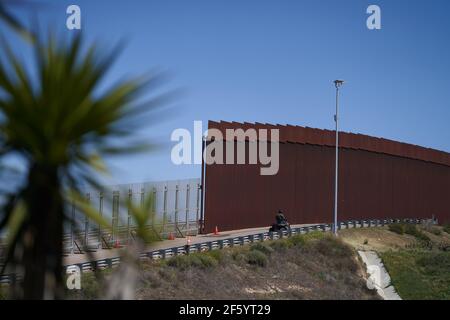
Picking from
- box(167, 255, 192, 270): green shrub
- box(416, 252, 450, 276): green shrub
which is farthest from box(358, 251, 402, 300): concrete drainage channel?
box(167, 255, 192, 270): green shrub

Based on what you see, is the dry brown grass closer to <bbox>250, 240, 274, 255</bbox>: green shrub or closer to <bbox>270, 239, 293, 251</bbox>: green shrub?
<bbox>270, 239, 293, 251</bbox>: green shrub

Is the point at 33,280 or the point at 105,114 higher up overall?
the point at 105,114

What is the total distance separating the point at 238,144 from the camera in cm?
4497

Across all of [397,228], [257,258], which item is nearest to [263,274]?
[257,258]

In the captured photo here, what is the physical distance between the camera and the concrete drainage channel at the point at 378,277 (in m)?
34.0

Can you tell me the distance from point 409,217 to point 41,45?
69.5 m

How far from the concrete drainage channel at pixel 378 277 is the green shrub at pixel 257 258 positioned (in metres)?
5.97

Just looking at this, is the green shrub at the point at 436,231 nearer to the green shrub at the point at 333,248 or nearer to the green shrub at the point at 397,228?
the green shrub at the point at 397,228

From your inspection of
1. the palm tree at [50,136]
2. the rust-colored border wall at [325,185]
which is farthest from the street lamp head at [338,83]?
the palm tree at [50,136]

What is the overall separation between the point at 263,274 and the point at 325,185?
85.9ft

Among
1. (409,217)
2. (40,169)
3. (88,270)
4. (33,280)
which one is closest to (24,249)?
(33,280)

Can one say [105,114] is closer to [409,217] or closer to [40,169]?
[40,169]

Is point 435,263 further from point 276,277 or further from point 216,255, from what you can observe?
point 216,255

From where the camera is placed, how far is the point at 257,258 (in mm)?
32688
